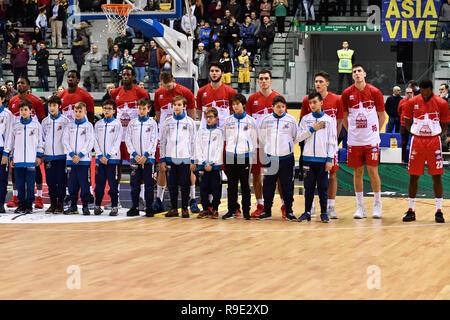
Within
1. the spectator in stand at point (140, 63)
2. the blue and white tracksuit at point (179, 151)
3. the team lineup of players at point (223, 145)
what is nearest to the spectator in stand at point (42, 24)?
the spectator in stand at point (140, 63)

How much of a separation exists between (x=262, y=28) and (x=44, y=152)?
1421 centimetres

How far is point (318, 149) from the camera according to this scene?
10.9 m

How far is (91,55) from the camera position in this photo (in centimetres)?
2386

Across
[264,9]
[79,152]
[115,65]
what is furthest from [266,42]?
[79,152]

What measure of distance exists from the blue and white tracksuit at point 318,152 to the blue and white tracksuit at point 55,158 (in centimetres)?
373

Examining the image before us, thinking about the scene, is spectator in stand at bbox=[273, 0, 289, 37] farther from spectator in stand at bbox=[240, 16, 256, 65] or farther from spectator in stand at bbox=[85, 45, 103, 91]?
spectator in stand at bbox=[85, 45, 103, 91]

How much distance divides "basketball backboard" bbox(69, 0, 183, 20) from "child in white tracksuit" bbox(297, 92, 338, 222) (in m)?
4.99

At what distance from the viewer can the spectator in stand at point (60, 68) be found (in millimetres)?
24141

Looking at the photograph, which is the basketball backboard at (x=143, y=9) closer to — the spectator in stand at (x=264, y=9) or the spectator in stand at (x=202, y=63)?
the spectator in stand at (x=202, y=63)

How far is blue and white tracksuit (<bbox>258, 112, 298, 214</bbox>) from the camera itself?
1105 cm
